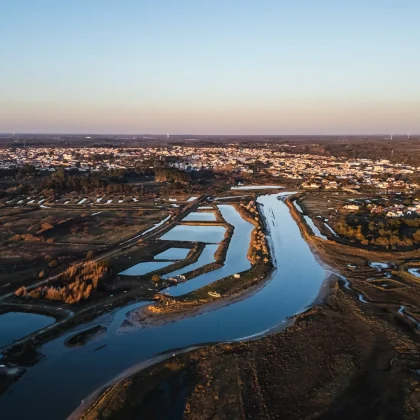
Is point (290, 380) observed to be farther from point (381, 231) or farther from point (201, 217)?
point (201, 217)

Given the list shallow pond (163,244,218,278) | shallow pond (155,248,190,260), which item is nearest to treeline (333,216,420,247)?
shallow pond (163,244,218,278)

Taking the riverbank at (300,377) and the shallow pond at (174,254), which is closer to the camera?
the riverbank at (300,377)

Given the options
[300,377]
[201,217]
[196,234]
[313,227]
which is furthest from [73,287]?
[201,217]

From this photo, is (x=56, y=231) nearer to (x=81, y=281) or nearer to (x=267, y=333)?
(x=81, y=281)

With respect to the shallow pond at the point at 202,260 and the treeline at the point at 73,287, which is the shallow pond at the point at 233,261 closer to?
the shallow pond at the point at 202,260

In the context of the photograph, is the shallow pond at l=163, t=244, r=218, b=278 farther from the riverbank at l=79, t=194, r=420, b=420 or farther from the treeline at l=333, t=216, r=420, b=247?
the treeline at l=333, t=216, r=420, b=247

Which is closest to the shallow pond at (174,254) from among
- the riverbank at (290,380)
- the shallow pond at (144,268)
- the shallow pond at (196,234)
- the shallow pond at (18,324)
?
the shallow pond at (144,268)
